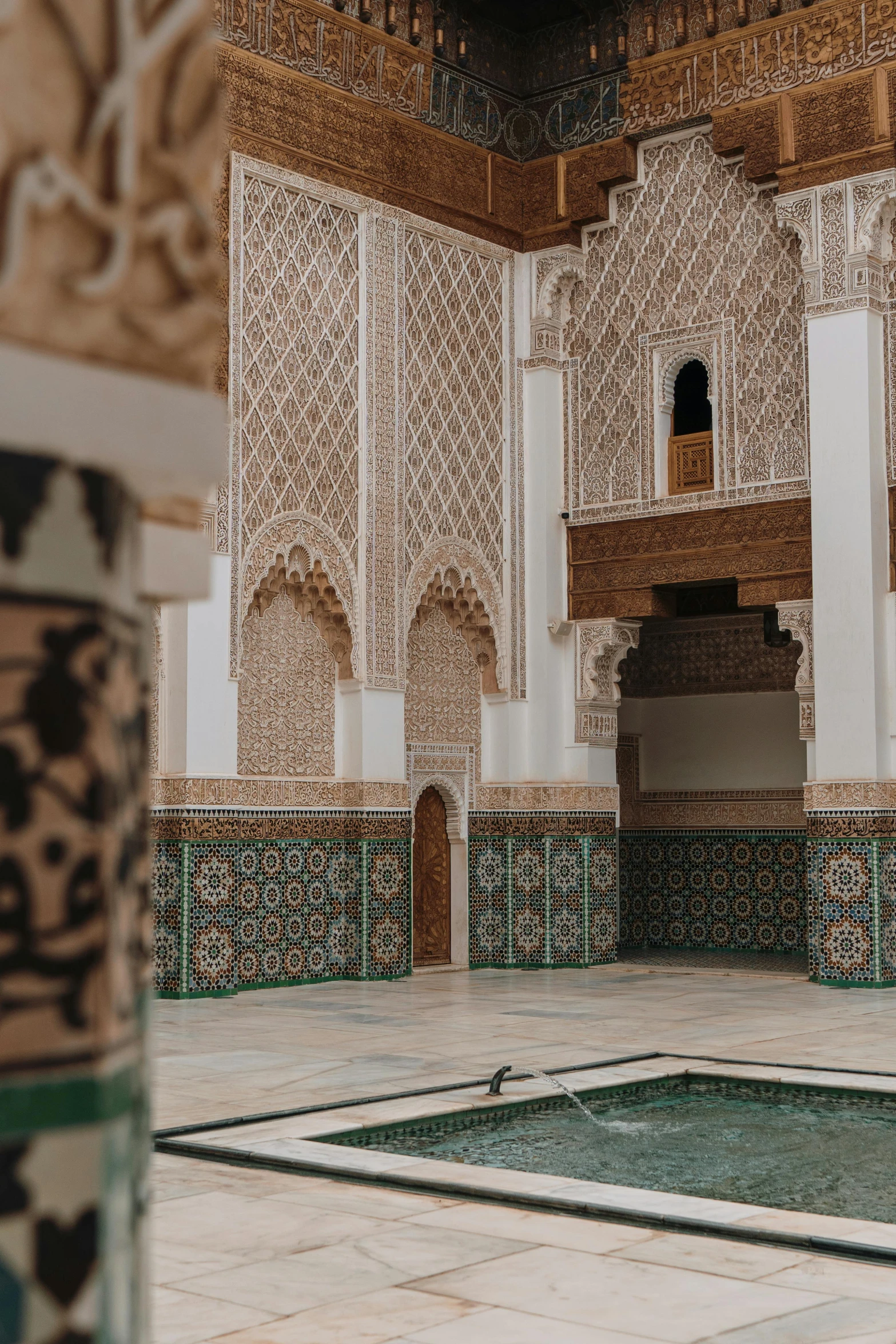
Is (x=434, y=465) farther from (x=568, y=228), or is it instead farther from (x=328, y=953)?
(x=328, y=953)

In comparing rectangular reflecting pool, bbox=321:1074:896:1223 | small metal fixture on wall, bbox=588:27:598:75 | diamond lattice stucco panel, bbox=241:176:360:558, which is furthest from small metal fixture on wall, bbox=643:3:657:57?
rectangular reflecting pool, bbox=321:1074:896:1223

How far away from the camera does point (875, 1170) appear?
3518 millimetres

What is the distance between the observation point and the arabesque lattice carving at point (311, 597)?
745 cm

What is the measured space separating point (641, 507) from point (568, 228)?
1564mm

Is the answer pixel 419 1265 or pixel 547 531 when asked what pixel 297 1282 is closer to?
pixel 419 1265

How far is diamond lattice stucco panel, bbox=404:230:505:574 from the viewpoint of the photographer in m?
8.11

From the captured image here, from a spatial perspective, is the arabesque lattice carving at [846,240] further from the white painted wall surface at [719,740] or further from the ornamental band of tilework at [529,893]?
the ornamental band of tilework at [529,893]

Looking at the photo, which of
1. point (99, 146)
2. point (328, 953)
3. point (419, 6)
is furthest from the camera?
point (419, 6)

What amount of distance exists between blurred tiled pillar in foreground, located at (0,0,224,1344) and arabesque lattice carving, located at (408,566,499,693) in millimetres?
7439

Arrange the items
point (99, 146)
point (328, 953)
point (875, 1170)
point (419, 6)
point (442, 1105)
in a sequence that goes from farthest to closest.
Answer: point (419, 6)
point (328, 953)
point (442, 1105)
point (875, 1170)
point (99, 146)

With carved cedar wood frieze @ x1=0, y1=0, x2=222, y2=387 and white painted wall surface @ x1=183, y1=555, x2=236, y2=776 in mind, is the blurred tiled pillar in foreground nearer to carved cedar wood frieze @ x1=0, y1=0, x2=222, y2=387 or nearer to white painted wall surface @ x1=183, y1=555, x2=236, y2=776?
carved cedar wood frieze @ x1=0, y1=0, x2=222, y2=387

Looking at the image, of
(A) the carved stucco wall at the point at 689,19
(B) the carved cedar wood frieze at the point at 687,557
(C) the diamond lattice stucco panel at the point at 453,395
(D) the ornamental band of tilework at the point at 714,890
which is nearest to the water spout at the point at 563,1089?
(B) the carved cedar wood frieze at the point at 687,557

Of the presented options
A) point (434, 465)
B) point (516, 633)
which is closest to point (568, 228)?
point (434, 465)

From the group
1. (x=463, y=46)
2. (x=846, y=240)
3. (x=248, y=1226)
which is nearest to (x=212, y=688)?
(x=846, y=240)
